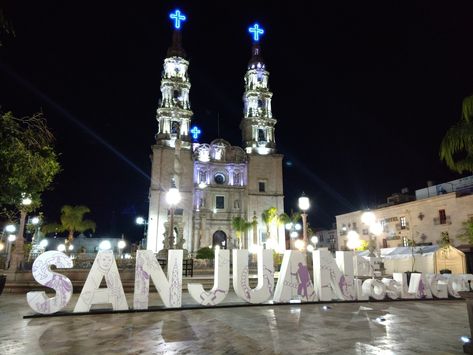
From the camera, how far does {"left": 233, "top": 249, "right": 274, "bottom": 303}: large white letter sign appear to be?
32.8 ft

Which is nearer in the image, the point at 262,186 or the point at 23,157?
the point at 23,157

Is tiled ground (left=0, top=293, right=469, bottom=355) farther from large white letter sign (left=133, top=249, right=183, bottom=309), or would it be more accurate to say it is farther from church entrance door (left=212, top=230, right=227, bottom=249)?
church entrance door (left=212, top=230, right=227, bottom=249)

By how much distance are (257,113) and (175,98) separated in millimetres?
11815

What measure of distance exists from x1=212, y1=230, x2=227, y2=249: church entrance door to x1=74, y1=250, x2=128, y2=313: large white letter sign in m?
36.0

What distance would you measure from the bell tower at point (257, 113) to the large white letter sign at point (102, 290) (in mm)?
39541

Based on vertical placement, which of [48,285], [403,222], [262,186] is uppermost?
[262,186]

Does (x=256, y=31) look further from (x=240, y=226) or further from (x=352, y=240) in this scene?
(x=352, y=240)

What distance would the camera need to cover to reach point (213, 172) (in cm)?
4666

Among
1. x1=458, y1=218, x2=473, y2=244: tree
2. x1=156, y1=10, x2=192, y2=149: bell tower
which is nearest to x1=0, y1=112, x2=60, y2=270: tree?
x1=458, y1=218, x2=473, y2=244: tree

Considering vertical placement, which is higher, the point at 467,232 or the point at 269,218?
the point at 269,218

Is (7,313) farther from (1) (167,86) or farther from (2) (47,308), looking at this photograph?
(1) (167,86)

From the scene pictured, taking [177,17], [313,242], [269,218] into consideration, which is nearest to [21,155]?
[313,242]

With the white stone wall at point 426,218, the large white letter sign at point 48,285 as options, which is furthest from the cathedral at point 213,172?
the large white letter sign at point 48,285

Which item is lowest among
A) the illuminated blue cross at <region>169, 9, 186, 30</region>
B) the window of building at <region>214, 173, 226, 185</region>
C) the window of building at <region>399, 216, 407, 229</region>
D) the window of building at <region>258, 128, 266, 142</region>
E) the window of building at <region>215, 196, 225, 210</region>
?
the window of building at <region>399, 216, 407, 229</region>
